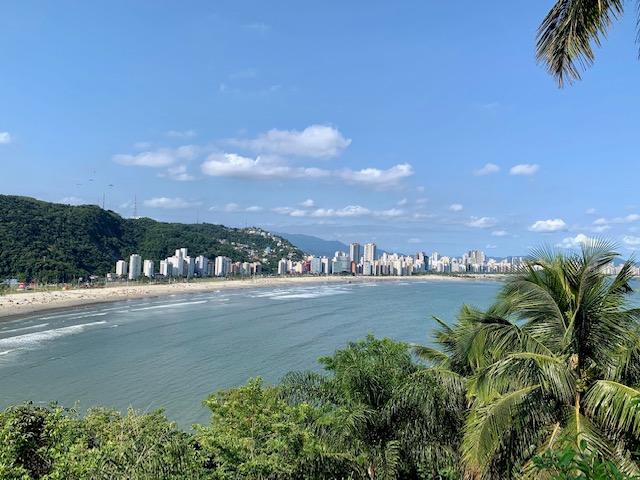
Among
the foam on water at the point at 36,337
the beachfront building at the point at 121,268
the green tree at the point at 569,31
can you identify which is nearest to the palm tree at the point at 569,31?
the green tree at the point at 569,31

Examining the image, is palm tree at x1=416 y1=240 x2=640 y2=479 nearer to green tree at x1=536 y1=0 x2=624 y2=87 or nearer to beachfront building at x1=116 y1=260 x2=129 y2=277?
green tree at x1=536 y1=0 x2=624 y2=87

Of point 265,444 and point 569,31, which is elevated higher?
point 569,31

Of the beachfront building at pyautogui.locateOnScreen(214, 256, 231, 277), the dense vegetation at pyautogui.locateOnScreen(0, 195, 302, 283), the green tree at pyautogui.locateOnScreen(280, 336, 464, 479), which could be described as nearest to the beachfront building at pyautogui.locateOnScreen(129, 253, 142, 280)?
the dense vegetation at pyautogui.locateOnScreen(0, 195, 302, 283)

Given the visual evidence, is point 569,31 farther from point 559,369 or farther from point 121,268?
point 121,268

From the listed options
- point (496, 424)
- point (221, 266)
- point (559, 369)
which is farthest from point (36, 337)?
point (221, 266)

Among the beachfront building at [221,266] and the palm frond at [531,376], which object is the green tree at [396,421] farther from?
the beachfront building at [221,266]

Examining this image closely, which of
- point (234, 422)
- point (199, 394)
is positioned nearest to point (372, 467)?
point (234, 422)
